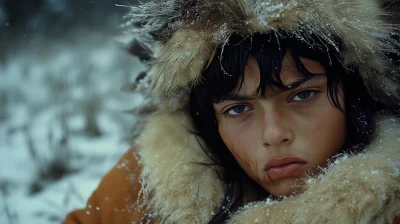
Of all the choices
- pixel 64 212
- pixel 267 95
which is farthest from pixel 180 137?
pixel 64 212

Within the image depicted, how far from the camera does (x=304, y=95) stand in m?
1.38

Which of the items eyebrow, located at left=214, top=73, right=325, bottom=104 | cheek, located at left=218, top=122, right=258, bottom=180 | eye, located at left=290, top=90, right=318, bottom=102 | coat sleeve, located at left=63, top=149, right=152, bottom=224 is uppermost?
eyebrow, located at left=214, top=73, right=325, bottom=104

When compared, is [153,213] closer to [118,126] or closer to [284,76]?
[284,76]

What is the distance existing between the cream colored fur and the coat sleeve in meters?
0.14

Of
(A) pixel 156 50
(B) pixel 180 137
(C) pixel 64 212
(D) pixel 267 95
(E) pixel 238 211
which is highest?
(A) pixel 156 50

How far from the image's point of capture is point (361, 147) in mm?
1391

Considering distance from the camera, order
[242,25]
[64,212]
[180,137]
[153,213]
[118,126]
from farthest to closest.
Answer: [118,126]
[64,212]
[180,137]
[153,213]
[242,25]

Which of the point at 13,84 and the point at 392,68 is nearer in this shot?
the point at 392,68

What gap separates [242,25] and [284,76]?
8.1 inches

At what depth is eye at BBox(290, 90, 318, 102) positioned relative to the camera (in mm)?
1371

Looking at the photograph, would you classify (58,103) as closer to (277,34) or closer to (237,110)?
(237,110)

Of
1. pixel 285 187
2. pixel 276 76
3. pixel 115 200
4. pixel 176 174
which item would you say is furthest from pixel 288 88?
pixel 115 200

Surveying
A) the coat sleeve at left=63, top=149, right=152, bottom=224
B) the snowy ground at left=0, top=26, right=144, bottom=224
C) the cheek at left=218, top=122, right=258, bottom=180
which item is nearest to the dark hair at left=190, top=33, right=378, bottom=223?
the cheek at left=218, top=122, right=258, bottom=180

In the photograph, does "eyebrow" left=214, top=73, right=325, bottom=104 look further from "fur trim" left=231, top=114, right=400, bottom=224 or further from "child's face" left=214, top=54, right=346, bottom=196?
"fur trim" left=231, top=114, right=400, bottom=224
